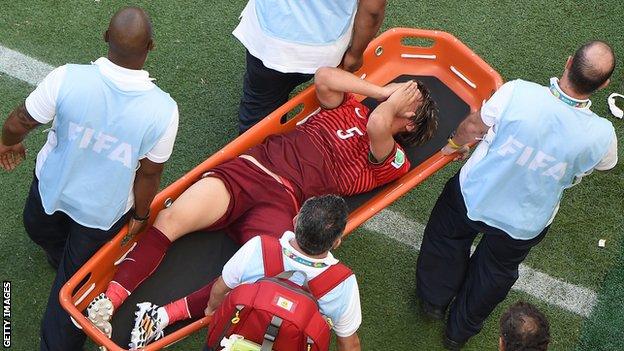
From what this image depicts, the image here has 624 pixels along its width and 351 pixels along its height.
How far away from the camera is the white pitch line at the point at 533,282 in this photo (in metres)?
5.11

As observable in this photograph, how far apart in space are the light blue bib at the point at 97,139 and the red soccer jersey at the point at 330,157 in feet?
3.48

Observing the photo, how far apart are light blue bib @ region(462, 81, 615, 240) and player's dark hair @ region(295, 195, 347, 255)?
3.21 ft

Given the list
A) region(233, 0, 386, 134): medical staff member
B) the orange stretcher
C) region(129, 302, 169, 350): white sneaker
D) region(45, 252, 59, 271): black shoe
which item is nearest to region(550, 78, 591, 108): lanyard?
the orange stretcher

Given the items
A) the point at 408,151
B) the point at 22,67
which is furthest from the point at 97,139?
the point at 22,67

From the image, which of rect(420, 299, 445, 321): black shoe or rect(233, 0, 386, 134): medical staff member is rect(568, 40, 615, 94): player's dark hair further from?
rect(420, 299, 445, 321): black shoe

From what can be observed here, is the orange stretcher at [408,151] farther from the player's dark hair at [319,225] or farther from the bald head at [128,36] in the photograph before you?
the bald head at [128,36]

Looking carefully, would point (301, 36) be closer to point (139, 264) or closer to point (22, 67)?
point (139, 264)

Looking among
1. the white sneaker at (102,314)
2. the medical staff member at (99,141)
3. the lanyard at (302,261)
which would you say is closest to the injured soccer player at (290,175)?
the white sneaker at (102,314)

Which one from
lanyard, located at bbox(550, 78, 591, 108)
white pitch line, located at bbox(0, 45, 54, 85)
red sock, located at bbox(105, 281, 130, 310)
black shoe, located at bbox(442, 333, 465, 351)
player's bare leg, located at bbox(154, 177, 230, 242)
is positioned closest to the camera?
lanyard, located at bbox(550, 78, 591, 108)

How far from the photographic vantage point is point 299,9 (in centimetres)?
455

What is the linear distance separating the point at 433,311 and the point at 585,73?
1786 mm

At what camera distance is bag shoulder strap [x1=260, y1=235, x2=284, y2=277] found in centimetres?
351

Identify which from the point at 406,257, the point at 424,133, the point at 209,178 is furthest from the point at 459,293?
the point at 209,178

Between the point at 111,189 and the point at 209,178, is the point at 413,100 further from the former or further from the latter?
the point at 111,189
